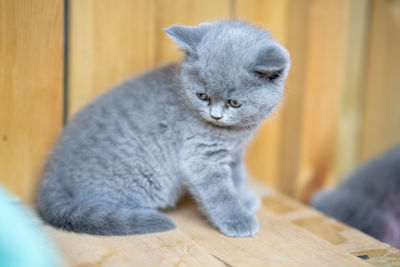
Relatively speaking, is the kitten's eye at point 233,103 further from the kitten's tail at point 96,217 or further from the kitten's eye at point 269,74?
the kitten's tail at point 96,217

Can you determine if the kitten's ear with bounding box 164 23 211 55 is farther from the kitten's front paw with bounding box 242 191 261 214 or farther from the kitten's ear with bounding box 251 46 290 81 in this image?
the kitten's front paw with bounding box 242 191 261 214

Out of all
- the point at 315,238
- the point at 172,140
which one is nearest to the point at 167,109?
the point at 172,140

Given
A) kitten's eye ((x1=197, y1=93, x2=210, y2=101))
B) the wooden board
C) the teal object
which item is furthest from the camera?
the wooden board

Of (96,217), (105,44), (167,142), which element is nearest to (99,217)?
(96,217)

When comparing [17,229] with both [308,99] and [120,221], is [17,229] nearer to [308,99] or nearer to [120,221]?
[120,221]

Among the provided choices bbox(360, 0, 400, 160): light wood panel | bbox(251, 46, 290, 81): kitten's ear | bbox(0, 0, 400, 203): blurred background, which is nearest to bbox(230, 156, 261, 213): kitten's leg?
bbox(0, 0, 400, 203): blurred background

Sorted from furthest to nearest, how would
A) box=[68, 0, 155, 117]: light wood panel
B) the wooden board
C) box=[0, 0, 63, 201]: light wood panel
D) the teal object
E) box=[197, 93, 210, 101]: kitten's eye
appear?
the wooden board, box=[68, 0, 155, 117]: light wood panel, box=[0, 0, 63, 201]: light wood panel, box=[197, 93, 210, 101]: kitten's eye, the teal object

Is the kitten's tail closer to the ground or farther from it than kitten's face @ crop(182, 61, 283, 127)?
closer to the ground
